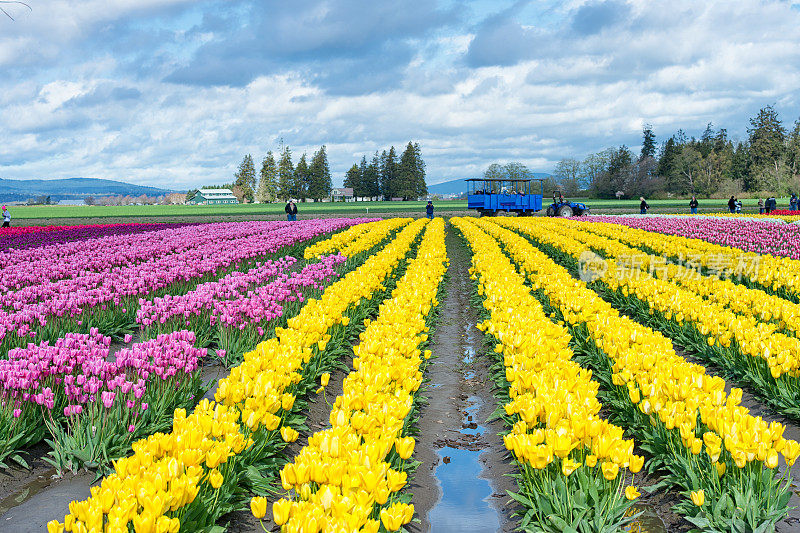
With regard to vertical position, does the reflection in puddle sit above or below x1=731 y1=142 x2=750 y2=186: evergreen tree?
below

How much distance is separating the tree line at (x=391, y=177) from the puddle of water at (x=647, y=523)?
116770mm

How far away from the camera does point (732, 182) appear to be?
104938 millimetres

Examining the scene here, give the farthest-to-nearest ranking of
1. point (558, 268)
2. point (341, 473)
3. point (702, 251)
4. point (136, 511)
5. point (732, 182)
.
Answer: point (732, 182)
point (702, 251)
point (558, 268)
point (341, 473)
point (136, 511)

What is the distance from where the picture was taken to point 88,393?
4898 millimetres

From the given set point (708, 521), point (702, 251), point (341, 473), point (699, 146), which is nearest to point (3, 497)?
point (341, 473)

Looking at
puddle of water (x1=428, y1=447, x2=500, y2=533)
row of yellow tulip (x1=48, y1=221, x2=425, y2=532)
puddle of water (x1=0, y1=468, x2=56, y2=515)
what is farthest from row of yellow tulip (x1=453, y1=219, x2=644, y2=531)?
puddle of water (x1=0, y1=468, x2=56, y2=515)

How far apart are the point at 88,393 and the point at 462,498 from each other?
3199 mm

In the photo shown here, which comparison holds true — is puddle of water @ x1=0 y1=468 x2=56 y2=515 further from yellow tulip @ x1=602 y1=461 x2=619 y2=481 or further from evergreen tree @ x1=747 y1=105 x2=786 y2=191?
evergreen tree @ x1=747 y1=105 x2=786 y2=191

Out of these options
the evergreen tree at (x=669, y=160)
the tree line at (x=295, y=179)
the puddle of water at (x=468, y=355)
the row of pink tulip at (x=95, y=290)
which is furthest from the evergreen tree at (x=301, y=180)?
the puddle of water at (x=468, y=355)

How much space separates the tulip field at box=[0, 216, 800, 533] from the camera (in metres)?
3.23

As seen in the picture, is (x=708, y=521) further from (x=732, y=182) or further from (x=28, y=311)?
(x=732, y=182)

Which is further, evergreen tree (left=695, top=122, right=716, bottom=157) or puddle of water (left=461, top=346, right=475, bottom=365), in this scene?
evergreen tree (left=695, top=122, right=716, bottom=157)

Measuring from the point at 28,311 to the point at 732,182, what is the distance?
118m

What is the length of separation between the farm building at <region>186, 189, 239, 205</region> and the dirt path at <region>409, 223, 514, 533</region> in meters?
A: 163
